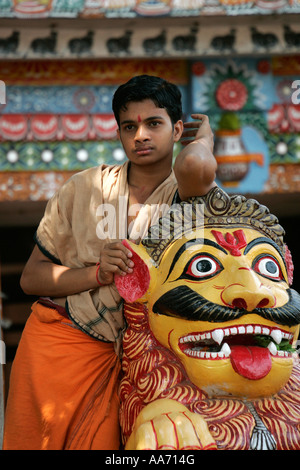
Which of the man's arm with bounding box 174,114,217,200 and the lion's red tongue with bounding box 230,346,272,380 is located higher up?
the man's arm with bounding box 174,114,217,200

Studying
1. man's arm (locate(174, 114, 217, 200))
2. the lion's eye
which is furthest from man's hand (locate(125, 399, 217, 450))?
man's arm (locate(174, 114, 217, 200))

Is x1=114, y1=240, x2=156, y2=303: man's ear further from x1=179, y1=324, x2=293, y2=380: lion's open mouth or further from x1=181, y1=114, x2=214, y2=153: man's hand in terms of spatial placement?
x1=181, y1=114, x2=214, y2=153: man's hand

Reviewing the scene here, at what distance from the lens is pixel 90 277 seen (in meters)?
2.54

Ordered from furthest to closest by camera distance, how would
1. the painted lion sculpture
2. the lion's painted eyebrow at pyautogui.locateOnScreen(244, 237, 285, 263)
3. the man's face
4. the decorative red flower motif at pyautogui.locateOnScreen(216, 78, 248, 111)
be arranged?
the decorative red flower motif at pyautogui.locateOnScreen(216, 78, 248, 111)
the man's face
the lion's painted eyebrow at pyautogui.locateOnScreen(244, 237, 285, 263)
the painted lion sculpture

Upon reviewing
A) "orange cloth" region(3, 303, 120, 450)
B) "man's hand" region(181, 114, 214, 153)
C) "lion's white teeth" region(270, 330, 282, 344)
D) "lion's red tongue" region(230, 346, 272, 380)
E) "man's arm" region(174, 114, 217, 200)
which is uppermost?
"man's hand" region(181, 114, 214, 153)

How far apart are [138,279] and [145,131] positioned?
602 millimetres

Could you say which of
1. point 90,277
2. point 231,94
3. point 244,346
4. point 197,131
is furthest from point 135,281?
point 231,94

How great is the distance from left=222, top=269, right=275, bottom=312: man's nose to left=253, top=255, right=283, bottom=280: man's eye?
9cm

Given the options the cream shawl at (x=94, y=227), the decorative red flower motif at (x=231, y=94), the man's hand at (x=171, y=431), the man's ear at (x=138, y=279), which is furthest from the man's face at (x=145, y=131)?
the decorative red flower motif at (x=231, y=94)

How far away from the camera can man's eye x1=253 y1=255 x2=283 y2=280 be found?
2.38 metres

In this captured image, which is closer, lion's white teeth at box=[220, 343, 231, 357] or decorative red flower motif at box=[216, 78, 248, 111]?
lion's white teeth at box=[220, 343, 231, 357]

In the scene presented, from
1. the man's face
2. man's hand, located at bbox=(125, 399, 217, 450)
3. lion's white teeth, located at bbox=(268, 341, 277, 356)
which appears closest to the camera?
man's hand, located at bbox=(125, 399, 217, 450)

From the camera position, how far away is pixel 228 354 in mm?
2236

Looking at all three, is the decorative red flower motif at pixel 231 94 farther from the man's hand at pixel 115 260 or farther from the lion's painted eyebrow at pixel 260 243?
the man's hand at pixel 115 260
